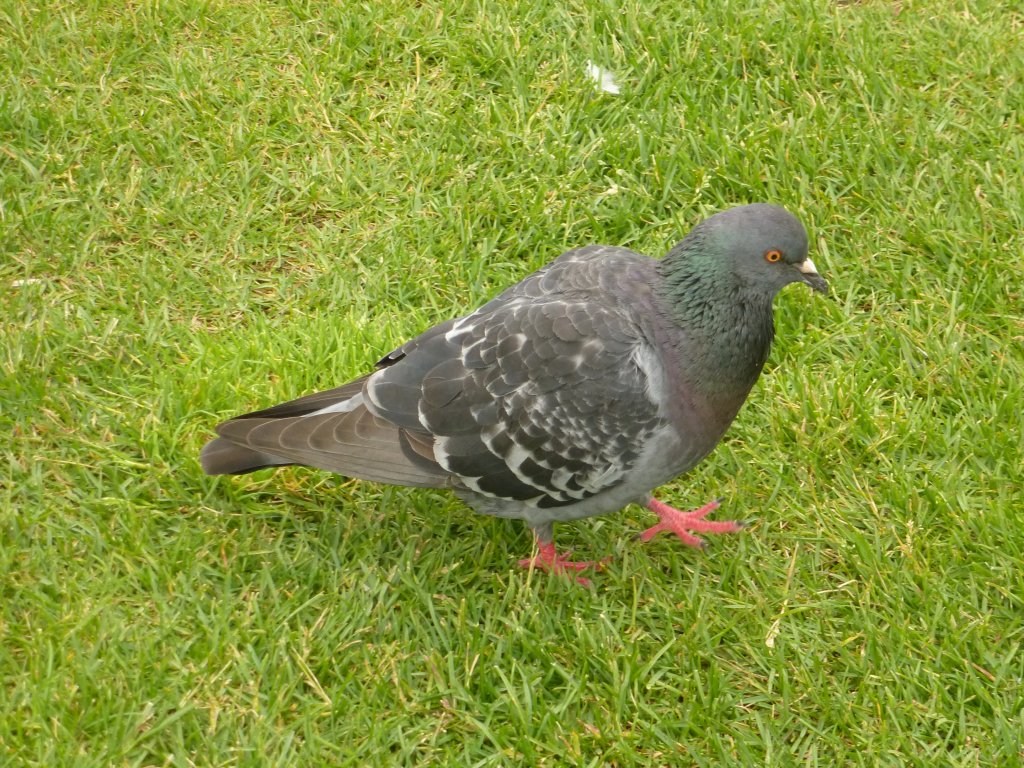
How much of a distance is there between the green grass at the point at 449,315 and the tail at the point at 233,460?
0.37 m

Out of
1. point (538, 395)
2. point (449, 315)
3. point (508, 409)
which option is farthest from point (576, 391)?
point (449, 315)

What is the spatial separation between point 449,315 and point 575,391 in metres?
1.49

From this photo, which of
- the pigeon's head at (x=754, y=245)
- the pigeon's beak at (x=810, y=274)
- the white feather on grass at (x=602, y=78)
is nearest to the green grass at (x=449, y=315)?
the white feather on grass at (x=602, y=78)

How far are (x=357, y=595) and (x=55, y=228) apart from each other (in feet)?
8.65

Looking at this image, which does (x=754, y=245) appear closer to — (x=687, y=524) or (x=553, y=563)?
(x=687, y=524)

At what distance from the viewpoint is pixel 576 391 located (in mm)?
3873

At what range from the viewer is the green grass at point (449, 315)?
3.82 meters

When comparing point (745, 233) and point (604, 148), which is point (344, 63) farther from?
point (745, 233)

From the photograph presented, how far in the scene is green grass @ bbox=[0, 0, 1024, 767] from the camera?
382cm

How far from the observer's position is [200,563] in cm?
423

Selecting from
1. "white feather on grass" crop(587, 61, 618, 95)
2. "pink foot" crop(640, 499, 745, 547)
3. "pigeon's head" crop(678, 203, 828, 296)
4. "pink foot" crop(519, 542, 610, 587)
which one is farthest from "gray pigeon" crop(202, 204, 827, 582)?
"white feather on grass" crop(587, 61, 618, 95)

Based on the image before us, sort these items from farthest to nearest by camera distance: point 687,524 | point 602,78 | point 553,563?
point 602,78 → point 687,524 → point 553,563

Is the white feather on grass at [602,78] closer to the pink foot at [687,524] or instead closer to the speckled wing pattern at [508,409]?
the speckled wing pattern at [508,409]

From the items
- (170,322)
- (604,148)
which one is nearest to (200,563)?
(170,322)
